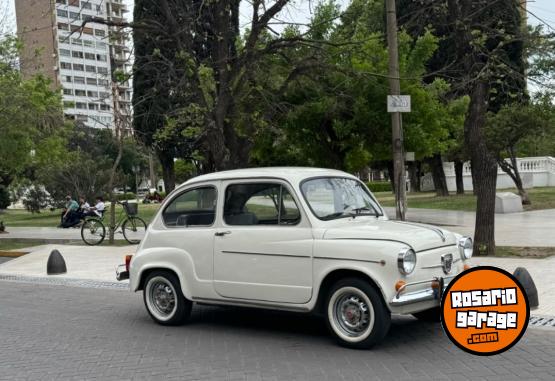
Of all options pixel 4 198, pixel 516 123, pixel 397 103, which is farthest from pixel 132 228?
pixel 4 198

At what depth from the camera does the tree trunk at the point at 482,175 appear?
1225 cm

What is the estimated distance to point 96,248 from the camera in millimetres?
17547

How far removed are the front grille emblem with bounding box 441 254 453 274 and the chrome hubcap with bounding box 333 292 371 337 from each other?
2.95 feet

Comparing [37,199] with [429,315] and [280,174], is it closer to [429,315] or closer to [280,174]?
[280,174]

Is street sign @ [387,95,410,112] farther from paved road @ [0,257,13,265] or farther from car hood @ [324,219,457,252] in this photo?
paved road @ [0,257,13,265]

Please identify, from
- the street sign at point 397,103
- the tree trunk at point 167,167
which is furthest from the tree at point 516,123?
the tree trunk at point 167,167

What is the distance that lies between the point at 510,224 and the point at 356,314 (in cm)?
1382

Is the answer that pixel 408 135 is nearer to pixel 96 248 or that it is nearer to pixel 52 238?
pixel 96 248

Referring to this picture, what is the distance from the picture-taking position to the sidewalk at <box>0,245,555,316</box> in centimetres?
902

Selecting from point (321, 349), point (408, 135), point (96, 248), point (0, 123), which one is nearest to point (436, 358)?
point (321, 349)

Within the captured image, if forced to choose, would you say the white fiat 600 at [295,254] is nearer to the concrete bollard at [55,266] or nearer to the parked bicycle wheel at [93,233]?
the concrete bollard at [55,266]

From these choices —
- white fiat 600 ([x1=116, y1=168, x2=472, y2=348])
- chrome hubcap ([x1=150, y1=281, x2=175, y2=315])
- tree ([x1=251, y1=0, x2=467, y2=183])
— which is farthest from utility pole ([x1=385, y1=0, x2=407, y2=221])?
chrome hubcap ([x1=150, y1=281, x2=175, y2=315])

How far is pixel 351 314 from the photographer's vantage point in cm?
633

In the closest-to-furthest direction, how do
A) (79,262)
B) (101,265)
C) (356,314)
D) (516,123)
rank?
1. (356,314)
2. (101,265)
3. (79,262)
4. (516,123)
